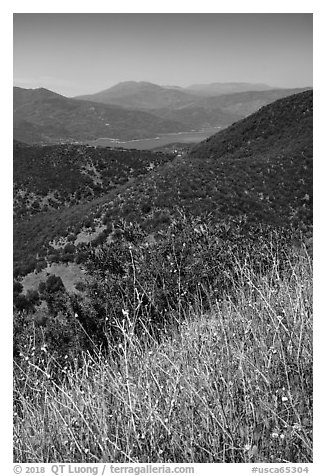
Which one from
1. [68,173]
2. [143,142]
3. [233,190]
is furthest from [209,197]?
[143,142]

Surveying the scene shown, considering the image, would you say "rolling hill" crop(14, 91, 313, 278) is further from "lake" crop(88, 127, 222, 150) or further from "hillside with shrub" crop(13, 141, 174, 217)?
"lake" crop(88, 127, 222, 150)

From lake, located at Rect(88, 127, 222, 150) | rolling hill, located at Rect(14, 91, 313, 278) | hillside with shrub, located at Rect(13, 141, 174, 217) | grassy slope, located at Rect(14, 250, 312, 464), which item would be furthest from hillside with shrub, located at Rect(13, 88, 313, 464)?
lake, located at Rect(88, 127, 222, 150)

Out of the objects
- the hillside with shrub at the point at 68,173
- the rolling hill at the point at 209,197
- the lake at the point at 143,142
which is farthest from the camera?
the lake at the point at 143,142

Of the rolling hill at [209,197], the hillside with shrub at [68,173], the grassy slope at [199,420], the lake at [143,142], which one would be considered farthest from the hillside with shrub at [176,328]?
the lake at [143,142]

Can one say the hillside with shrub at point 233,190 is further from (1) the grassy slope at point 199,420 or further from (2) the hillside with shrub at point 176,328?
(1) the grassy slope at point 199,420

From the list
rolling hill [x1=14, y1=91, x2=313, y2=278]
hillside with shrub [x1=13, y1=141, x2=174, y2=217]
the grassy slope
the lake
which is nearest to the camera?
the grassy slope

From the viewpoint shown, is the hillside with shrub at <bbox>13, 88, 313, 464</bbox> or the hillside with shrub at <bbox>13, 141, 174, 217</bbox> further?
the hillside with shrub at <bbox>13, 141, 174, 217</bbox>

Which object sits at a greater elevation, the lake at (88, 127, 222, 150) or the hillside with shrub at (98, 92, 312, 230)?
the lake at (88, 127, 222, 150)

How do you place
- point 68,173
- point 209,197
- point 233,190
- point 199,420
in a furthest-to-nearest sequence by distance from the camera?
point 68,173
point 233,190
point 209,197
point 199,420

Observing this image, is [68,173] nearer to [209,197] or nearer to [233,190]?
[233,190]

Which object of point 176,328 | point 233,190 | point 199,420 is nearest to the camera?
point 199,420
